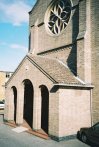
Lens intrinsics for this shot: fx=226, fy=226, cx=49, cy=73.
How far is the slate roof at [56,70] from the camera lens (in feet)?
52.6

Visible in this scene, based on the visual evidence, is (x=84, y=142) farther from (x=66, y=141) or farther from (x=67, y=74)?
(x=67, y=74)

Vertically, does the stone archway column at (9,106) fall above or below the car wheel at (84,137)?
above

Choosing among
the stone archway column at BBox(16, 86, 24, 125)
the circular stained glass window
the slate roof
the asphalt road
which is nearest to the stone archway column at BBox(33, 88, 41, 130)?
the asphalt road

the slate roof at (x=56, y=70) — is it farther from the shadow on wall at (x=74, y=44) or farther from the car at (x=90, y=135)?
the car at (x=90, y=135)

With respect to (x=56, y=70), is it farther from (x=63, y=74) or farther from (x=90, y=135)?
(x=90, y=135)

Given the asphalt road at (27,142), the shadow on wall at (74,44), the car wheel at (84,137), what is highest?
the shadow on wall at (74,44)

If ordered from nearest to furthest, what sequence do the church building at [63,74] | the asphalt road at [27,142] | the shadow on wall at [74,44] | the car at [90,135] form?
the car at [90,135], the asphalt road at [27,142], the church building at [63,74], the shadow on wall at [74,44]

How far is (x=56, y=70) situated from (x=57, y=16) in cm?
745

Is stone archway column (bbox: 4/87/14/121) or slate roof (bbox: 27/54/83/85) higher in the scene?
slate roof (bbox: 27/54/83/85)

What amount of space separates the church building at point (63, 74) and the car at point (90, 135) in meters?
0.86

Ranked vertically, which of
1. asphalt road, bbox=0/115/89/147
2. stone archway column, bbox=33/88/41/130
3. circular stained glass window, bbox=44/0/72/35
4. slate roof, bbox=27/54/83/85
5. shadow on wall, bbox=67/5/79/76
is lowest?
asphalt road, bbox=0/115/89/147

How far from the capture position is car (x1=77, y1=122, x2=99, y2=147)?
537 inches

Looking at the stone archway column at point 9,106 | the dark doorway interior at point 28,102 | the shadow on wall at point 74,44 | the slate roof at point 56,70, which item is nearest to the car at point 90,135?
the slate roof at point 56,70

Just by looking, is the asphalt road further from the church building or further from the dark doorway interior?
the dark doorway interior
